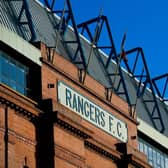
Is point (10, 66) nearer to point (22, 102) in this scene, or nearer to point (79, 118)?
point (22, 102)

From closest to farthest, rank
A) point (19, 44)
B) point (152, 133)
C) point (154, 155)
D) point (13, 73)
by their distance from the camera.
Result: point (13, 73) → point (19, 44) → point (152, 133) → point (154, 155)

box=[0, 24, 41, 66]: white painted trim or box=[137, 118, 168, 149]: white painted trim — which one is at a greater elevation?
box=[0, 24, 41, 66]: white painted trim

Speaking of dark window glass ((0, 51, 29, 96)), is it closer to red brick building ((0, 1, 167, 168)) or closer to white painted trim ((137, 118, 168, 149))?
red brick building ((0, 1, 167, 168))

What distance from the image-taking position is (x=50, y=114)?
47156mm

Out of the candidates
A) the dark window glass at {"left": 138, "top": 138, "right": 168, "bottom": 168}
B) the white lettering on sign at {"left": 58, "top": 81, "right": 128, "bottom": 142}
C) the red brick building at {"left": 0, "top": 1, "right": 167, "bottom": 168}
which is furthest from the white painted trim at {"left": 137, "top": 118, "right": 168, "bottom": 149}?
the red brick building at {"left": 0, "top": 1, "right": 167, "bottom": 168}

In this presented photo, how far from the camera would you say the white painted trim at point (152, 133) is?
207 feet

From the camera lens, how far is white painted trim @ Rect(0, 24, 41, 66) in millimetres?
45781

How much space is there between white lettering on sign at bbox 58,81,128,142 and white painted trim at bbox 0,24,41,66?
2941 millimetres

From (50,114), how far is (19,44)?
4710 mm

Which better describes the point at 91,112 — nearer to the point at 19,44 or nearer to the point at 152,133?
the point at 19,44

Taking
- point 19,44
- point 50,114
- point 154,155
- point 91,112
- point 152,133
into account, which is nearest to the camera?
point 19,44

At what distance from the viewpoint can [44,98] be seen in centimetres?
4831

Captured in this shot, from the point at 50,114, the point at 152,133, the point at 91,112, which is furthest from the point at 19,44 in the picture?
the point at 152,133

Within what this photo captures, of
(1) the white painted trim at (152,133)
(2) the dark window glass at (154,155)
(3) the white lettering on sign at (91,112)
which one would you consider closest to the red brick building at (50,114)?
(3) the white lettering on sign at (91,112)
